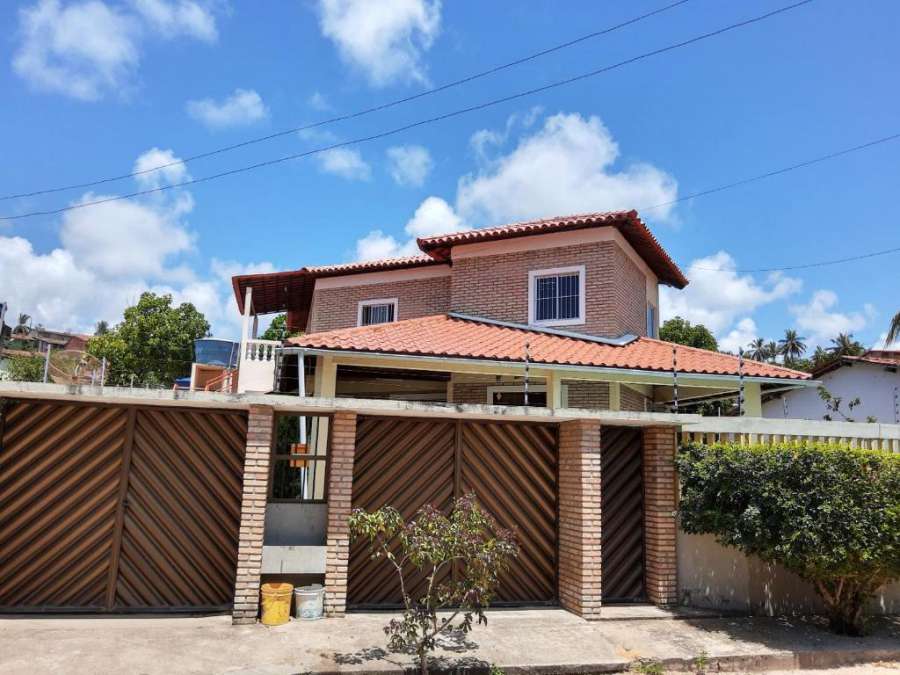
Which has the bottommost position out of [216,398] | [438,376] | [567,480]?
[567,480]

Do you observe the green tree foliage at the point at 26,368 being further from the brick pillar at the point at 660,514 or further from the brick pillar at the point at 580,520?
the brick pillar at the point at 660,514

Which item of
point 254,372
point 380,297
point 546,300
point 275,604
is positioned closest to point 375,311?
point 380,297

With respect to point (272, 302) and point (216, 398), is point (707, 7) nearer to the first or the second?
point (216, 398)

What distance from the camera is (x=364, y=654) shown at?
568 cm

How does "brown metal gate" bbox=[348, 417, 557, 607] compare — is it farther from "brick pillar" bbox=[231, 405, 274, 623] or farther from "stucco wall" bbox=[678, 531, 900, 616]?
"stucco wall" bbox=[678, 531, 900, 616]

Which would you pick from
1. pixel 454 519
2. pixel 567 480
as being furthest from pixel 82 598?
pixel 567 480

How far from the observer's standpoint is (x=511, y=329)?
13266 mm

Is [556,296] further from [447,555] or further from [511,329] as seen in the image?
[447,555]

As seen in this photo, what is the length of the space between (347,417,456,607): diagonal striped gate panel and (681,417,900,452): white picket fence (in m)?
3.37

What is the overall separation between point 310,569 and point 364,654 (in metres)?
1.39

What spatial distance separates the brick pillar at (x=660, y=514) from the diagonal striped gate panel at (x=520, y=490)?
128 centimetres

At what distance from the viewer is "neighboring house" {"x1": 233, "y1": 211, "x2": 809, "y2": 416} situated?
409 inches

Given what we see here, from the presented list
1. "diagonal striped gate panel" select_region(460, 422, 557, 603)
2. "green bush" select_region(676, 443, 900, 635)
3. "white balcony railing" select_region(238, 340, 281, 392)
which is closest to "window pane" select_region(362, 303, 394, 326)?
"white balcony railing" select_region(238, 340, 281, 392)

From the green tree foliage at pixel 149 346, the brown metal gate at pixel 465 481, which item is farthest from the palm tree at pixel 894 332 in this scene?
the green tree foliage at pixel 149 346
